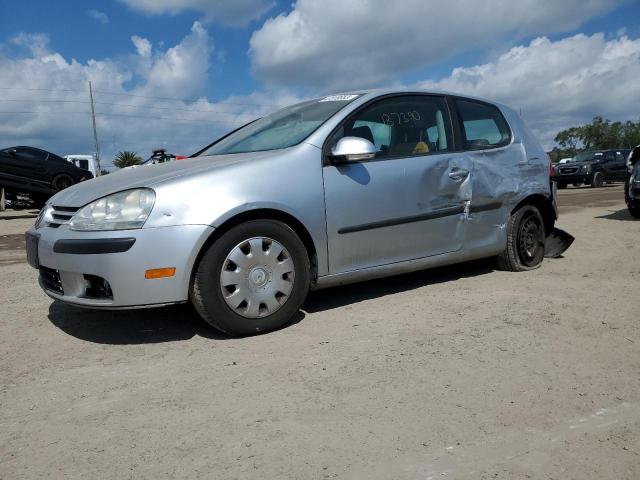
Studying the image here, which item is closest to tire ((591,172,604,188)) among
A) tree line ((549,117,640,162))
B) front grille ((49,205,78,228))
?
front grille ((49,205,78,228))

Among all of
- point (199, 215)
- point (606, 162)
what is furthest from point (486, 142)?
point (606, 162)

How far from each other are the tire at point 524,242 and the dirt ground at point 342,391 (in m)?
0.78

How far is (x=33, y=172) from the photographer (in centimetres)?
1477

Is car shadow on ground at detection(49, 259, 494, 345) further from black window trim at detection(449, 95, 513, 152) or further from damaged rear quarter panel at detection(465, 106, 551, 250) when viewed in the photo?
black window trim at detection(449, 95, 513, 152)

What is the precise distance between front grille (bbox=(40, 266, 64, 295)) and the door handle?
2.77m

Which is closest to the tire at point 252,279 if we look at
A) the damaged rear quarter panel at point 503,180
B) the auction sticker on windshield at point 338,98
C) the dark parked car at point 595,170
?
the auction sticker on windshield at point 338,98

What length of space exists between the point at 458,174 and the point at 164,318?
Result: 7.83 feet

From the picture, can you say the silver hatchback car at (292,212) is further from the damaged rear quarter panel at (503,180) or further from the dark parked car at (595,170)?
the dark parked car at (595,170)

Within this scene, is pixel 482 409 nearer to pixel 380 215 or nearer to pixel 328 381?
pixel 328 381

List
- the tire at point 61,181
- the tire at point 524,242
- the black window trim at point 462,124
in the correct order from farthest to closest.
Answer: the tire at point 61,181, the tire at point 524,242, the black window trim at point 462,124

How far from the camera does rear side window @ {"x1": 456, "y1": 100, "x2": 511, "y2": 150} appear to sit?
454 cm

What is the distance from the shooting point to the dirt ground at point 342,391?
1.94 metres

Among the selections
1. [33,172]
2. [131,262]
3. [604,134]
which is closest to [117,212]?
[131,262]

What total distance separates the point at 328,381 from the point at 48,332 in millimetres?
1986
